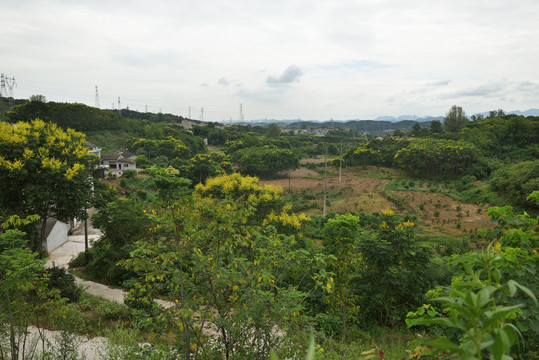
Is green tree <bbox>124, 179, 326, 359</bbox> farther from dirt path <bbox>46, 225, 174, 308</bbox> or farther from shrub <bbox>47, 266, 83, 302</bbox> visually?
shrub <bbox>47, 266, 83, 302</bbox>

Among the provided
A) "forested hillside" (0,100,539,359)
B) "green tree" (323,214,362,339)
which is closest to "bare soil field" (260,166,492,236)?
"forested hillside" (0,100,539,359)

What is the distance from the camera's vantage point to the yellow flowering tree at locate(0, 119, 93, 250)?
749 centimetres

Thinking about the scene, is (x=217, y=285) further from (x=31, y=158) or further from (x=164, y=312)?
(x=31, y=158)

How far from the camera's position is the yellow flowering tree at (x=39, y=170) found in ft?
24.6

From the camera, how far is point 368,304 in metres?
8.84

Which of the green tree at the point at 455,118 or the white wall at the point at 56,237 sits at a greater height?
the green tree at the point at 455,118

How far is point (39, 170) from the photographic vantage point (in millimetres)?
7793

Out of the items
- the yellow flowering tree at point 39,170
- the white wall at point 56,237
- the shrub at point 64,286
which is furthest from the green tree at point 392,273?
the white wall at point 56,237

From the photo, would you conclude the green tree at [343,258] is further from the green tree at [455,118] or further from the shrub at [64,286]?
the green tree at [455,118]

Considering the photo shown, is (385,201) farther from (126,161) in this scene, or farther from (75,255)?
(126,161)

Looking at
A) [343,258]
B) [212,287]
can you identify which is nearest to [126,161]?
[343,258]

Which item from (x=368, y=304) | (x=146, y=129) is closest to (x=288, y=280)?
(x=368, y=304)

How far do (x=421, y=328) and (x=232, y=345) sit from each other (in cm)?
750

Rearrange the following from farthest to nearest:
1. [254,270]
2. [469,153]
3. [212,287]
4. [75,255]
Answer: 1. [469,153]
2. [75,255]
3. [254,270]
4. [212,287]
